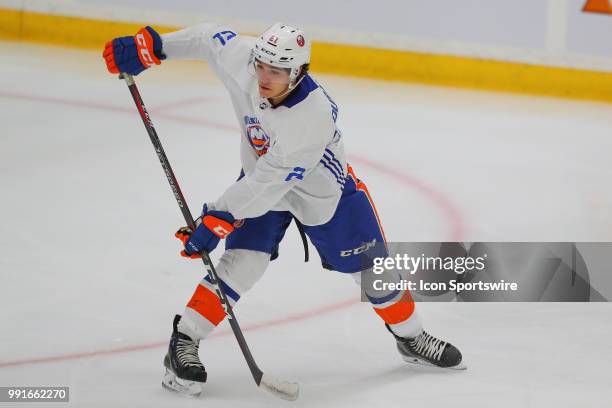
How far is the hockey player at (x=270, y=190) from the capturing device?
302cm

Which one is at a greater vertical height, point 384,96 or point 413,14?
point 413,14

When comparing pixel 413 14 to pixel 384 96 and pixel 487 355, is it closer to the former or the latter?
pixel 384 96

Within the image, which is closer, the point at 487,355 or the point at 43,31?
the point at 487,355

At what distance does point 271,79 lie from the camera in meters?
3.00

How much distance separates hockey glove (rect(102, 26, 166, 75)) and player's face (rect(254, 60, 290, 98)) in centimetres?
50

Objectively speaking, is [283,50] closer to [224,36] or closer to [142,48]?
[224,36]

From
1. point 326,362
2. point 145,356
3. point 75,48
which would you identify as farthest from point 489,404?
point 75,48

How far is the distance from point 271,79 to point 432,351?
3.35 ft

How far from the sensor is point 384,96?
6.82m

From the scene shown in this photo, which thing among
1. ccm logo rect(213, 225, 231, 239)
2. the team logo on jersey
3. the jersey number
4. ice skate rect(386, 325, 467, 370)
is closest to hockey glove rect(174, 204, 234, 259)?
ccm logo rect(213, 225, 231, 239)

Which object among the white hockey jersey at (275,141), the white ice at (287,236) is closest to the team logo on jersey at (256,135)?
the white hockey jersey at (275,141)

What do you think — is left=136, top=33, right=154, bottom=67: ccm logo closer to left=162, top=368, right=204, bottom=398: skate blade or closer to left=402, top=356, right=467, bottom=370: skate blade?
left=162, top=368, right=204, bottom=398: skate blade

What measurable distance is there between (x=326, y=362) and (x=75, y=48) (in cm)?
451

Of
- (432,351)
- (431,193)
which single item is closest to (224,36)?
(432,351)
